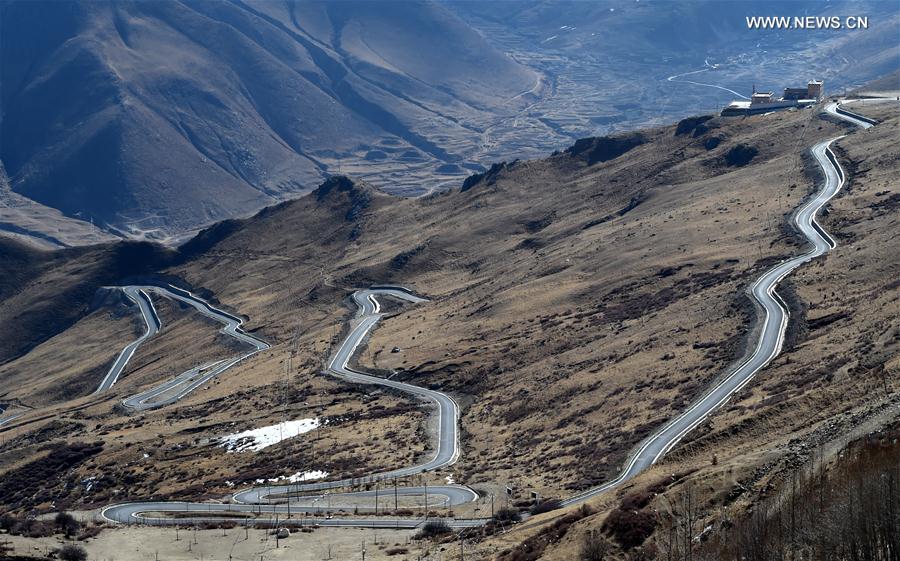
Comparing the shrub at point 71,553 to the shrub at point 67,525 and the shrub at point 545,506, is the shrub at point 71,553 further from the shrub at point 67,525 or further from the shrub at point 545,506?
the shrub at point 545,506

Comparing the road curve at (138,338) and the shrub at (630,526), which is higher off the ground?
the road curve at (138,338)

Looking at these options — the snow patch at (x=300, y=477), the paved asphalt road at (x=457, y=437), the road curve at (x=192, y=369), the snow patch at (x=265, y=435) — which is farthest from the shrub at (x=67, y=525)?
the road curve at (x=192, y=369)

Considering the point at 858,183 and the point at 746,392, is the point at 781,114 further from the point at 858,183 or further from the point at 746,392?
the point at 746,392

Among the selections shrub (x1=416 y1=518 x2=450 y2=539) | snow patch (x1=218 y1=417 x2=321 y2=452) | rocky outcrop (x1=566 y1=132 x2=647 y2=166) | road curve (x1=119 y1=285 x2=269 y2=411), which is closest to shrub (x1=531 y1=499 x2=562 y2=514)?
shrub (x1=416 y1=518 x2=450 y2=539)

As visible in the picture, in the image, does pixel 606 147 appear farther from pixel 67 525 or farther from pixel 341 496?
pixel 67 525

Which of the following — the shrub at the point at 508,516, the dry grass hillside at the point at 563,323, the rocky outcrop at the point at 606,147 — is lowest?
the shrub at the point at 508,516

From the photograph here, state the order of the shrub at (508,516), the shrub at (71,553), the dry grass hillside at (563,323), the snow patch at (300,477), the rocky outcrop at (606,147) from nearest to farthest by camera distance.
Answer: the shrub at (71,553) → the shrub at (508,516) → the dry grass hillside at (563,323) → the snow patch at (300,477) → the rocky outcrop at (606,147)

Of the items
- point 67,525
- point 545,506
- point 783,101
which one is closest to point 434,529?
point 545,506
